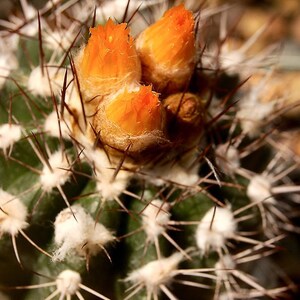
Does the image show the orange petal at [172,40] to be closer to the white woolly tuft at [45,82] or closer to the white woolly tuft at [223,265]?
the white woolly tuft at [45,82]

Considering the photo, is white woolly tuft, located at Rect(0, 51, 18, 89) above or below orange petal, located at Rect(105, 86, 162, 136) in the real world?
above

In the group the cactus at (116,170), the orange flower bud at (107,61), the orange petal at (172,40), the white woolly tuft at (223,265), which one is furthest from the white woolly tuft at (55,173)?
the white woolly tuft at (223,265)

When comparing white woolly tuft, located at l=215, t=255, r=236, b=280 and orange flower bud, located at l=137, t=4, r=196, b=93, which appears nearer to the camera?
orange flower bud, located at l=137, t=4, r=196, b=93

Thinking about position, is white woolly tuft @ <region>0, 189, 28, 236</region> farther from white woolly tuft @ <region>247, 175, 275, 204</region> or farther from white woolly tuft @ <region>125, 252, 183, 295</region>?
white woolly tuft @ <region>247, 175, 275, 204</region>

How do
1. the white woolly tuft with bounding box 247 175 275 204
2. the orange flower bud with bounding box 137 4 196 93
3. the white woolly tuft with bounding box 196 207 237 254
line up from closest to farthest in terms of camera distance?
1. the orange flower bud with bounding box 137 4 196 93
2. the white woolly tuft with bounding box 196 207 237 254
3. the white woolly tuft with bounding box 247 175 275 204

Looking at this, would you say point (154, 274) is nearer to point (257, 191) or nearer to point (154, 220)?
point (154, 220)

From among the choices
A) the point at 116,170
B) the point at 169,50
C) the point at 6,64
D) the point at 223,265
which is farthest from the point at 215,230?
the point at 6,64

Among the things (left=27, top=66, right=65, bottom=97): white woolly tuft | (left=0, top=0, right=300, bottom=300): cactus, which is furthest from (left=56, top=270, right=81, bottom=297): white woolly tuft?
(left=27, top=66, right=65, bottom=97): white woolly tuft

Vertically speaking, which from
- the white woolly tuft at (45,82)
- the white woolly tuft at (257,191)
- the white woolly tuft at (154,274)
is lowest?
the white woolly tuft at (154,274)
